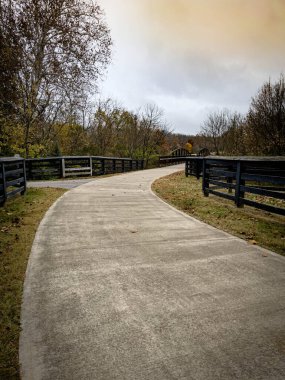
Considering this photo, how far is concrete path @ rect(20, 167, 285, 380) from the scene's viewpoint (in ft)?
6.68

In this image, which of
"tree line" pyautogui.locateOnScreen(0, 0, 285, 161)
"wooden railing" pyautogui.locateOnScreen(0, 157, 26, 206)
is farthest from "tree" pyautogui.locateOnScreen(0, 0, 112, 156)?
"wooden railing" pyautogui.locateOnScreen(0, 157, 26, 206)

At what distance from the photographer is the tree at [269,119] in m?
16.1

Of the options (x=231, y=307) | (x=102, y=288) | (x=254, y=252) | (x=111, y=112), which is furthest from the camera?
(x=111, y=112)

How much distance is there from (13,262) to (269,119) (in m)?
17.1

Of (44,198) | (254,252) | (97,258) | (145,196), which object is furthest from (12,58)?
(254,252)

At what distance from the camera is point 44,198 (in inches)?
348

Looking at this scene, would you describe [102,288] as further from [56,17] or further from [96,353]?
[56,17]

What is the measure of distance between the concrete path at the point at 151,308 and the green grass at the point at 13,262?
90 millimetres

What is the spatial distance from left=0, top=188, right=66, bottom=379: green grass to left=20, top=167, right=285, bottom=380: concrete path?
0.09 metres

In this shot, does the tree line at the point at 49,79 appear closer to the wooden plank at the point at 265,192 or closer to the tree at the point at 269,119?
the tree at the point at 269,119

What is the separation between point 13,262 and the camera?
12.6 feet

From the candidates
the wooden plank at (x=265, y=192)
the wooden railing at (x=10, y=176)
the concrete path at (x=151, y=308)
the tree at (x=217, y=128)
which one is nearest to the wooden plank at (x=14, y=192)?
the wooden railing at (x=10, y=176)

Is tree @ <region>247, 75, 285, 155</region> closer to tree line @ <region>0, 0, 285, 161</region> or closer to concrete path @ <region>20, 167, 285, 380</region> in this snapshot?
tree line @ <region>0, 0, 285, 161</region>

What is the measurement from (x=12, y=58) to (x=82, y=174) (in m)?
7.89
